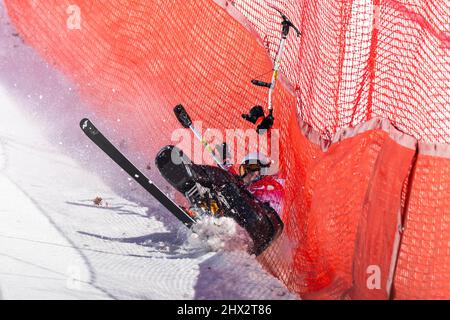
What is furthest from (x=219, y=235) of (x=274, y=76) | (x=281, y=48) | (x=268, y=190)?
(x=281, y=48)

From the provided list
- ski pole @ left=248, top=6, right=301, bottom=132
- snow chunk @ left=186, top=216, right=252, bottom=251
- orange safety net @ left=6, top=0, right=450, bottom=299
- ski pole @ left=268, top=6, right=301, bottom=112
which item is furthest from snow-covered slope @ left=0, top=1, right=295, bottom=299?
ski pole @ left=268, top=6, right=301, bottom=112

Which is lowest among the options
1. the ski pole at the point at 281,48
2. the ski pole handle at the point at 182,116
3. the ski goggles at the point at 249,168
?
the ski goggles at the point at 249,168

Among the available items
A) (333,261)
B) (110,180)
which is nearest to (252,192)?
(333,261)

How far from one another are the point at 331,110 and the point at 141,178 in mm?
1283

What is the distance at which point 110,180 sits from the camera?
5.46 metres

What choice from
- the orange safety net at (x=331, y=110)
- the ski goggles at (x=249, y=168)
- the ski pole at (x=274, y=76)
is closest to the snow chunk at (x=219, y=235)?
the orange safety net at (x=331, y=110)

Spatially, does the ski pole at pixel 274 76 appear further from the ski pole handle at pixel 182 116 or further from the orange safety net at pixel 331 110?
Result: the ski pole handle at pixel 182 116

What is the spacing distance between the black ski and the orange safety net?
0.56 metres

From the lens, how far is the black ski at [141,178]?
14.9ft

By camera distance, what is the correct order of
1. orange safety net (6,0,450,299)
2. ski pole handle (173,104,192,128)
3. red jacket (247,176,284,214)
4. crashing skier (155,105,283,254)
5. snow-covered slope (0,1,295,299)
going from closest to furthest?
snow-covered slope (0,1,295,299) < orange safety net (6,0,450,299) < crashing skier (155,105,283,254) < red jacket (247,176,284,214) < ski pole handle (173,104,192,128)

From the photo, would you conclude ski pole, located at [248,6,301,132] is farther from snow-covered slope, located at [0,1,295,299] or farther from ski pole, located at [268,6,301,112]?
snow-covered slope, located at [0,1,295,299]

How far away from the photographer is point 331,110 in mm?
4562

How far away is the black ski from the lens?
454 centimetres

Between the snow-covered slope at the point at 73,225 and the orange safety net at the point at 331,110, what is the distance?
0.34 m
